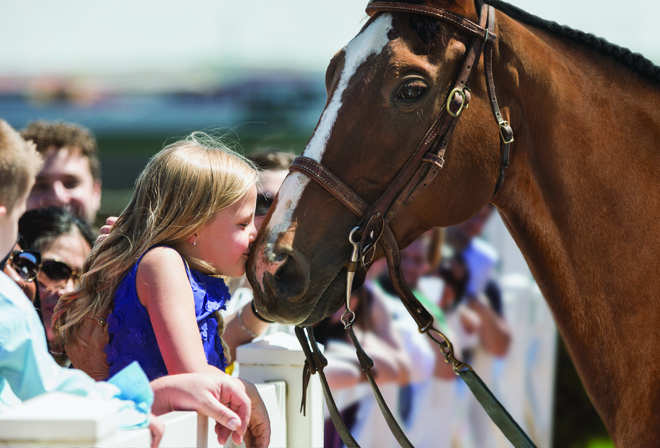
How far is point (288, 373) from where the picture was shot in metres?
2.40

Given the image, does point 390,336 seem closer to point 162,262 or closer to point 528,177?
point 528,177

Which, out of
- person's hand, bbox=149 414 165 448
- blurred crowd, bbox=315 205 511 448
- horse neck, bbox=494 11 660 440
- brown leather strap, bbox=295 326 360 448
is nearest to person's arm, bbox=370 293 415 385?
blurred crowd, bbox=315 205 511 448

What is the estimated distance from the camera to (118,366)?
1907mm

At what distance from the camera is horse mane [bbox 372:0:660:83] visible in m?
2.06

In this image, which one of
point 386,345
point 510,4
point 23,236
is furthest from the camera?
point 386,345

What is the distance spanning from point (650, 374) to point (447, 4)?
1.26 metres

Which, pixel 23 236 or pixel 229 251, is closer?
pixel 229 251

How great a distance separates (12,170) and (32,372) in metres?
0.75

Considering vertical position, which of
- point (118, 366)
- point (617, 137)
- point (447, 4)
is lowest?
point (118, 366)

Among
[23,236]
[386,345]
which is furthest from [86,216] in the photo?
[386,345]

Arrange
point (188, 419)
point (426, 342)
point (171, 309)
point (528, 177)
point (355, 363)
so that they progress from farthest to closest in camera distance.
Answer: point (426, 342) < point (355, 363) < point (528, 177) < point (171, 309) < point (188, 419)

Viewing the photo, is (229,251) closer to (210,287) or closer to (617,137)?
(210,287)

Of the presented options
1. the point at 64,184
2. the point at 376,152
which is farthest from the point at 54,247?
the point at 376,152

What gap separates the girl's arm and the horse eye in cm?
83
